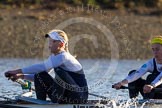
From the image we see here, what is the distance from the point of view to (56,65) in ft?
53.6

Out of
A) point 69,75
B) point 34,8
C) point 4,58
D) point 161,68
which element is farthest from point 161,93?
point 34,8

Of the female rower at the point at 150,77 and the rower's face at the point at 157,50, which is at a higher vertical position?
Answer: the rower's face at the point at 157,50

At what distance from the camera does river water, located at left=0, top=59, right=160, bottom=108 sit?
20.9 meters

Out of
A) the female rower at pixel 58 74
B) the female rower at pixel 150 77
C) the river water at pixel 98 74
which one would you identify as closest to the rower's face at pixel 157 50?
the female rower at pixel 150 77

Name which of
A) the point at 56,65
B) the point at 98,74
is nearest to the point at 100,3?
the point at 98,74

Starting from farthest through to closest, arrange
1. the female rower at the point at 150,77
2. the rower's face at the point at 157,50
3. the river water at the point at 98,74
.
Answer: the river water at the point at 98,74 < the rower's face at the point at 157,50 < the female rower at the point at 150,77

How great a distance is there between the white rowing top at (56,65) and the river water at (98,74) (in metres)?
1.78

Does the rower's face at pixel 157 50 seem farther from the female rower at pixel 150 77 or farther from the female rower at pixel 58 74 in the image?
the female rower at pixel 58 74

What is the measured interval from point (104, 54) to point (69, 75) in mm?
18479

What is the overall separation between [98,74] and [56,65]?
37.0 ft

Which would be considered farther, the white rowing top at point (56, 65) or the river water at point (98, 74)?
the river water at point (98, 74)

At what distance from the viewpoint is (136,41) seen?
3650 cm

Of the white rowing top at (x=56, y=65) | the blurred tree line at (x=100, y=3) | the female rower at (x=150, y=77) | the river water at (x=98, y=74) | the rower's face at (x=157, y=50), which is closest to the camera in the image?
the white rowing top at (x=56, y=65)

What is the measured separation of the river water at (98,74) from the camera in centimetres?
2089
